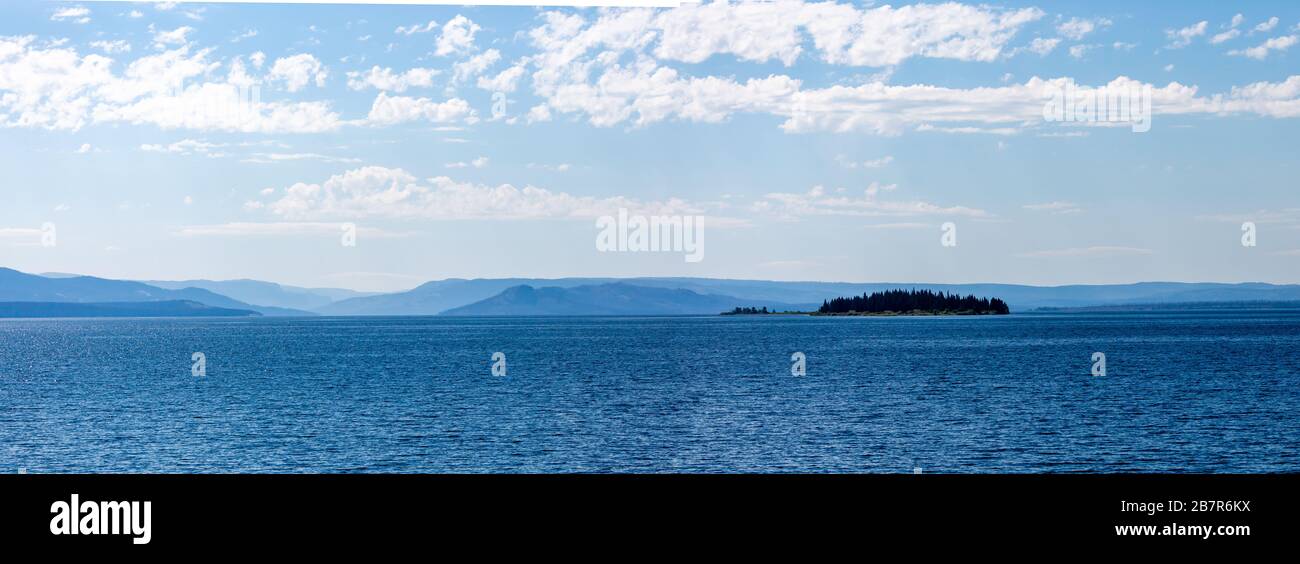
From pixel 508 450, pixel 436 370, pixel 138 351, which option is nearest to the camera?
pixel 508 450

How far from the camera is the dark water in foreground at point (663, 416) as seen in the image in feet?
133

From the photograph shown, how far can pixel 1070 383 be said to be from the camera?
75.4m

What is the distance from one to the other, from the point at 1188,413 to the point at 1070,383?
20745mm

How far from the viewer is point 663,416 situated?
55.1 meters

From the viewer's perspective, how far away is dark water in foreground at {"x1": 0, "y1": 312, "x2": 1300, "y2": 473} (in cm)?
4059

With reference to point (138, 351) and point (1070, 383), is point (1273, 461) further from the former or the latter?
point (138, 351)

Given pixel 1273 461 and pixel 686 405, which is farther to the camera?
pixel 686 405
